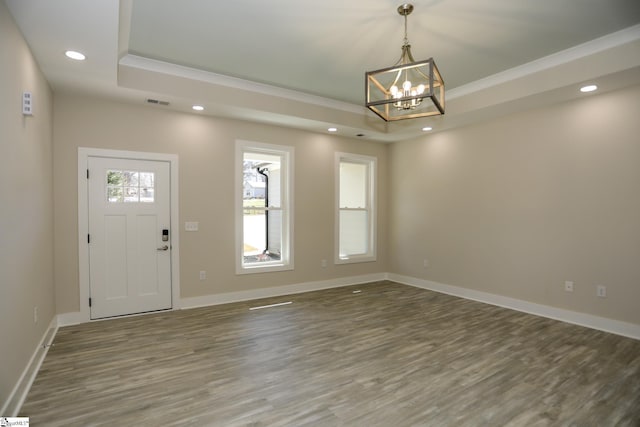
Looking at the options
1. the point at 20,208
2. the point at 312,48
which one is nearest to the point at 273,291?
the point at 20,208

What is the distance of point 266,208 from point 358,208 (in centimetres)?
186

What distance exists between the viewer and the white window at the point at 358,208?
6.29 m

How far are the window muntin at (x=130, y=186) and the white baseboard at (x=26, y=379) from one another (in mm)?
1576

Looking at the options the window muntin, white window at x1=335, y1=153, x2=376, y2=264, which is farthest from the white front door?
white window at x1=335, y1=153, x2=376, y2=264

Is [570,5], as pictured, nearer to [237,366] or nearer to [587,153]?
[587,153]

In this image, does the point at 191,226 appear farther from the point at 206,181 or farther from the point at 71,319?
the point at 71,319

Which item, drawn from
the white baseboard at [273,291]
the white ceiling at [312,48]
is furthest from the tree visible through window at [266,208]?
the white ceiling at [312,48]

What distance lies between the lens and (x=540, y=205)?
14.3 feet

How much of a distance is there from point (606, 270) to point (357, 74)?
3654 mm

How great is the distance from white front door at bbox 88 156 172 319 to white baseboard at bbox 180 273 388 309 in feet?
1.22

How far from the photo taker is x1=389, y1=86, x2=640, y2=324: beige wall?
370 centimetres

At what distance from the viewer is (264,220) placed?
18.0 ft

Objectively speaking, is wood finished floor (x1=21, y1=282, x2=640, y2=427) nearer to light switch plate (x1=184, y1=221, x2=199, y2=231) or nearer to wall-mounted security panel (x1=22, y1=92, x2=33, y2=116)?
light switch plate (x1=184, y1=221, x2=199, y2=231)

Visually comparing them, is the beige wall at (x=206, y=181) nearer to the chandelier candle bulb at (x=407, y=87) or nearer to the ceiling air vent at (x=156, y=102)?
the ceiling air vent at (x=156, y=102)
